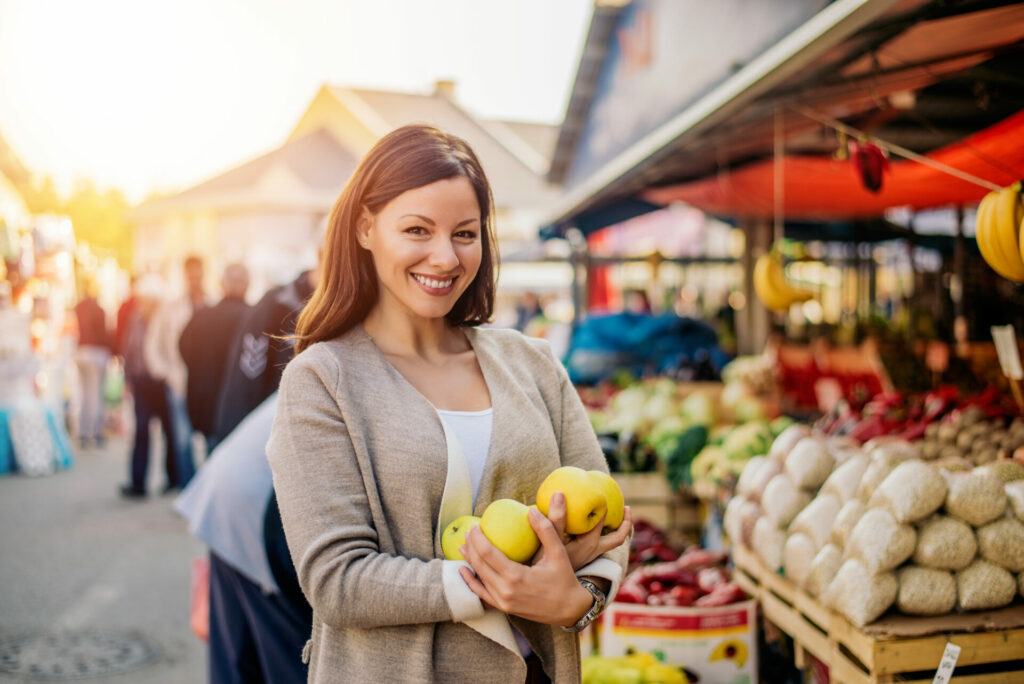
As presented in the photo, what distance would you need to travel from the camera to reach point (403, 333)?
6.45ft

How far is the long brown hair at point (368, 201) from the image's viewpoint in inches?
70.8

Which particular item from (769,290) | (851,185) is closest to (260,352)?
(769,290)

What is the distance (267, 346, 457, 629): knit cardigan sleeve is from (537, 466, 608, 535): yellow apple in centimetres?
26

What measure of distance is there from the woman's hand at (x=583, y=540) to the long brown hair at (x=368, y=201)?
63 centimetres

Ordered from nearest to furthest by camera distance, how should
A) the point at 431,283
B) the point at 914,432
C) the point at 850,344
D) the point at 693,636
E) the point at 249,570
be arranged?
the point at 431,283
the point at 249,570
the point at 693,636
the point at 914,432
the point at 850,344

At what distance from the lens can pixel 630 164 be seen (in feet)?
21.1

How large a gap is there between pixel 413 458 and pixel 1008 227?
9.21ft

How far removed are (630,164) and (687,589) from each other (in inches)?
143

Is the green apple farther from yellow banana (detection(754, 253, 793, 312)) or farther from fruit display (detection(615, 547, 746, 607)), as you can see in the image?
yellow banana (detection(754, 253, 793, 312))

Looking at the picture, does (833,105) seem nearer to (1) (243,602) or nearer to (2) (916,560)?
(2) (916,560)

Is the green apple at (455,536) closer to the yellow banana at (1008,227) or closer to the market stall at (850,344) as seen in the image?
the market stall at (850,344)

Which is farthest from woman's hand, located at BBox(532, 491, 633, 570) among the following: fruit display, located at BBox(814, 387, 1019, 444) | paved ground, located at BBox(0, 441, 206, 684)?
paved ground, located at BBox(0, 441, 206, 684)

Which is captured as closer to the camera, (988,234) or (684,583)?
(988,234)

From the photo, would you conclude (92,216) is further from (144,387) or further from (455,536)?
(455,536)
